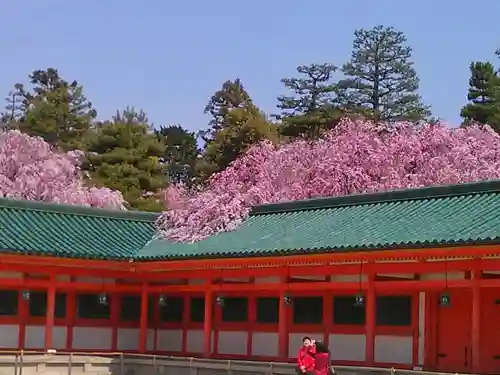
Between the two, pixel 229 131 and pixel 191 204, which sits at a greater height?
pixel 229 131

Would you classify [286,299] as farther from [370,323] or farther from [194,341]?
[194,341]

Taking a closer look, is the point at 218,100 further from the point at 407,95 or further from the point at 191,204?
the point at 191,204

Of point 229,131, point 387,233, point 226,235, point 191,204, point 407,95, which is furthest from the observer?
point 407,95

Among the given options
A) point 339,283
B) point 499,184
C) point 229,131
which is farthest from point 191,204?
point 229,131

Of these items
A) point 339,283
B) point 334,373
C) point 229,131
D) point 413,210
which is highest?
point 229,131

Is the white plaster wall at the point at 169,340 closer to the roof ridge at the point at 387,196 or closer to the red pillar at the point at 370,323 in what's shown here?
the roof ridge at the point at 387,196

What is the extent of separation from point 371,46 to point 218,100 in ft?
53.2

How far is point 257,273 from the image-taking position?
885 inches

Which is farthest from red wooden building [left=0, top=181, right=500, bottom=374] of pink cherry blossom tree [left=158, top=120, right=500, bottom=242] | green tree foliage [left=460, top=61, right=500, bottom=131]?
green tree foliage [left=460, top=61, right=500, bottom=131]

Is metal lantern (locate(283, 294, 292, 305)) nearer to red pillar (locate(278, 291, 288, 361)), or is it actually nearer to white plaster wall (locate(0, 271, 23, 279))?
red pillar (locate(278, 291, 288, 361))

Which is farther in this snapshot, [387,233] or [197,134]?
[197,134]

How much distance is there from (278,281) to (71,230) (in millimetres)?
6275

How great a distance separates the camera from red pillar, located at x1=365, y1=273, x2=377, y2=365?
65.5 ft

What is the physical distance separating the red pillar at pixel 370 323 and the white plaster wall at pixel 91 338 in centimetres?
814
